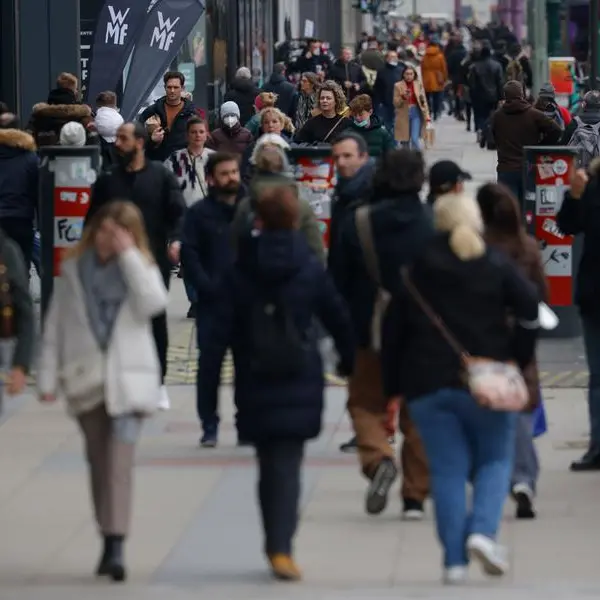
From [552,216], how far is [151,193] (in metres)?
3.69

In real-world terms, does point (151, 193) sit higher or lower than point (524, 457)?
higher

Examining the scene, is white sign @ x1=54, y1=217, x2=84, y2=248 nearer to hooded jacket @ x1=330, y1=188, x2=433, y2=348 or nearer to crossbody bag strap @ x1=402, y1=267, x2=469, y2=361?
hooded jacket @ x1=330, y1=188, x2=433, y2=348

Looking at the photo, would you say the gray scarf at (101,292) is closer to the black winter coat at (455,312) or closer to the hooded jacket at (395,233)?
the black winter coat at (455,312)

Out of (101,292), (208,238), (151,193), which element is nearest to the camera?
(101,292)

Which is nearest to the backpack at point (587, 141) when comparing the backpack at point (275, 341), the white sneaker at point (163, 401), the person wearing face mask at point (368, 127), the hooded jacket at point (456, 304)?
the person wearing face mask at point (368, 127)

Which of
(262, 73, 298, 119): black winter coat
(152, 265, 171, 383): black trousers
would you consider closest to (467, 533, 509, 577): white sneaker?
(152, 265, 171, 383): black trousers

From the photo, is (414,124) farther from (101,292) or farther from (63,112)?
(101,292)

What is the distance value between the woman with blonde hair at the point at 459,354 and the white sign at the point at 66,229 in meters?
6.92

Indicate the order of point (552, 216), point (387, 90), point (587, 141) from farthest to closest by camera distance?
1. point (387, 90)
2. point (587, 141)
3. point (552, 216)

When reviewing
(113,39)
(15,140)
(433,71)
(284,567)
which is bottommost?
(284,567)

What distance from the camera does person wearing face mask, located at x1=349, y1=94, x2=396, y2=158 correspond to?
1822 cm

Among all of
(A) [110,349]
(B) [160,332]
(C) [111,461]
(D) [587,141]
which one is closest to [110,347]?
(A) [110,349]

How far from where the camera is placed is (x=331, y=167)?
50.1 ft

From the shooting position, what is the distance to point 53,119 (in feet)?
58.5
